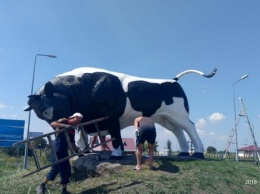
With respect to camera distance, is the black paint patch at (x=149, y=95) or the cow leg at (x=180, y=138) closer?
the black paint patch at (x=149, y=95)

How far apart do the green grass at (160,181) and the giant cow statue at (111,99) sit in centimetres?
151

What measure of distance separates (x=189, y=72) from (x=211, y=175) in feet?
15.4

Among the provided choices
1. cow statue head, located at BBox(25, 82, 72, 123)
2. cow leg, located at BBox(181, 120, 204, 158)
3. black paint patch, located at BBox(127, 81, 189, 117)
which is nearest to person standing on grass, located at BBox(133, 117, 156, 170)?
black paint patch, located at BBox(127, 81, 189, 117)

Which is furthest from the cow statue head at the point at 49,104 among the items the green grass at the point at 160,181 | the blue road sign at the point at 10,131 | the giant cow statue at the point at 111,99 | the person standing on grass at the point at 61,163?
the blue road sign at the point at 10,131

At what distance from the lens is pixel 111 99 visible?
9242 millimetres

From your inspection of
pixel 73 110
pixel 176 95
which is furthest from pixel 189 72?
pixel 73 110

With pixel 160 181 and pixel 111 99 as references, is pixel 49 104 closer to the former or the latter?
pixel 111 99

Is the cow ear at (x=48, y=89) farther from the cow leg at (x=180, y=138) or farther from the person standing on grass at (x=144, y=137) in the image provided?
the cow leg at (x=180, y=138)

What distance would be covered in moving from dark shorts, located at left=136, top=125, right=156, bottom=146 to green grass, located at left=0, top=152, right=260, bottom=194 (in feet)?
2.42

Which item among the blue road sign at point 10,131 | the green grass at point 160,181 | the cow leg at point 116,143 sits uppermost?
the blue road sign at point 10,131

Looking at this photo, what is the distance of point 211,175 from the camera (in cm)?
861

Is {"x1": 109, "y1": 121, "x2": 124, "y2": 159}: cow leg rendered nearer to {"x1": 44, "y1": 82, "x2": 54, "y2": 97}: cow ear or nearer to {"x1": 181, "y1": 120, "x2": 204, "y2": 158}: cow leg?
{"x1": 44, "y1": 82, "x2": 54, "y2": 97}: cow ear

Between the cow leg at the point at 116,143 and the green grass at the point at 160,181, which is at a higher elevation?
the cow leg at the point at 116,143

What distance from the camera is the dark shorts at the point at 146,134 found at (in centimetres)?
812
